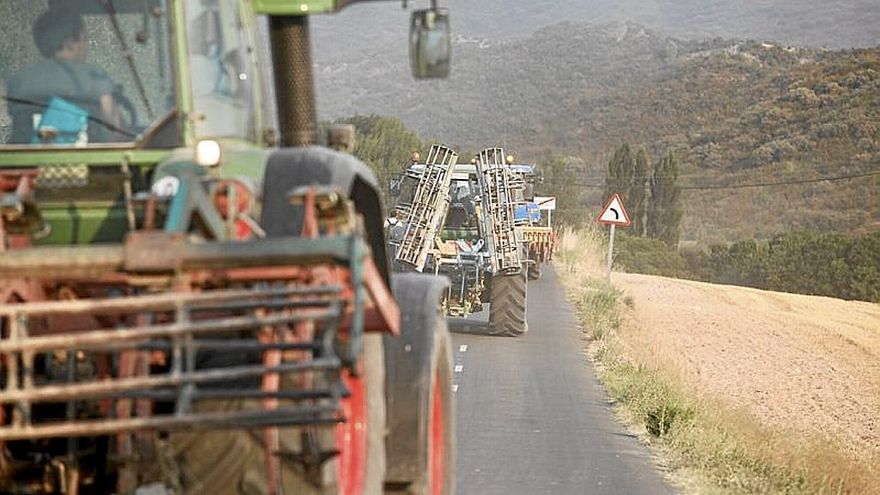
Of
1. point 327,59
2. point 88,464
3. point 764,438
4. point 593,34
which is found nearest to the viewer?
point 88,464

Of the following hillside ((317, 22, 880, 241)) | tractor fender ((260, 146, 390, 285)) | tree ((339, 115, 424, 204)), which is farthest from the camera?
hillside ((317, 22, 880, 241))

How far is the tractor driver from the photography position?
620 centimetres

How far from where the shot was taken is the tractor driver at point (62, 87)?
6.20 meters

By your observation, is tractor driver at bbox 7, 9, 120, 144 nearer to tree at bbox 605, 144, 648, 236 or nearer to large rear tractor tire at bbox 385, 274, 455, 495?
large rear tractor tire at bbox 385, 274, 455, 495

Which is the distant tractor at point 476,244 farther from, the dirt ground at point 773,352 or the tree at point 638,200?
the tree at point 638,200

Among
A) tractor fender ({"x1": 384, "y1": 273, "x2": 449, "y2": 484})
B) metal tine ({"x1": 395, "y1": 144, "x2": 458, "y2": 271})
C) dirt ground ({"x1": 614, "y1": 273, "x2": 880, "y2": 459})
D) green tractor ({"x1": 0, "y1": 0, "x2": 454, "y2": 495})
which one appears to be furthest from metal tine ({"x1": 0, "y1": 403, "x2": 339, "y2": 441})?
metal tine ({"x1": 395, "y1": 144, "x2": 458, "y2": 271})

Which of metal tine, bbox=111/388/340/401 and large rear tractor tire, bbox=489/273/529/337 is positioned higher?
metal tine, bbox=111/388/340/401

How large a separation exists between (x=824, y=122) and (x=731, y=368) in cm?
7258

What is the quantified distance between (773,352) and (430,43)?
92.3 feet

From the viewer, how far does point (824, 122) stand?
99.6 metres

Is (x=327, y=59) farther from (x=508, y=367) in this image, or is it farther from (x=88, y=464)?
(x=88, y=464)

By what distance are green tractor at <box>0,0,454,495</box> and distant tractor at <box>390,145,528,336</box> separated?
18341 millimetres

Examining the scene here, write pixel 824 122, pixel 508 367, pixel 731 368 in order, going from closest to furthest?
pixel 508 367
pixel 731 368
pixel 824 122

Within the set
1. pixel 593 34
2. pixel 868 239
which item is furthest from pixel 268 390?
pixel 593 34
